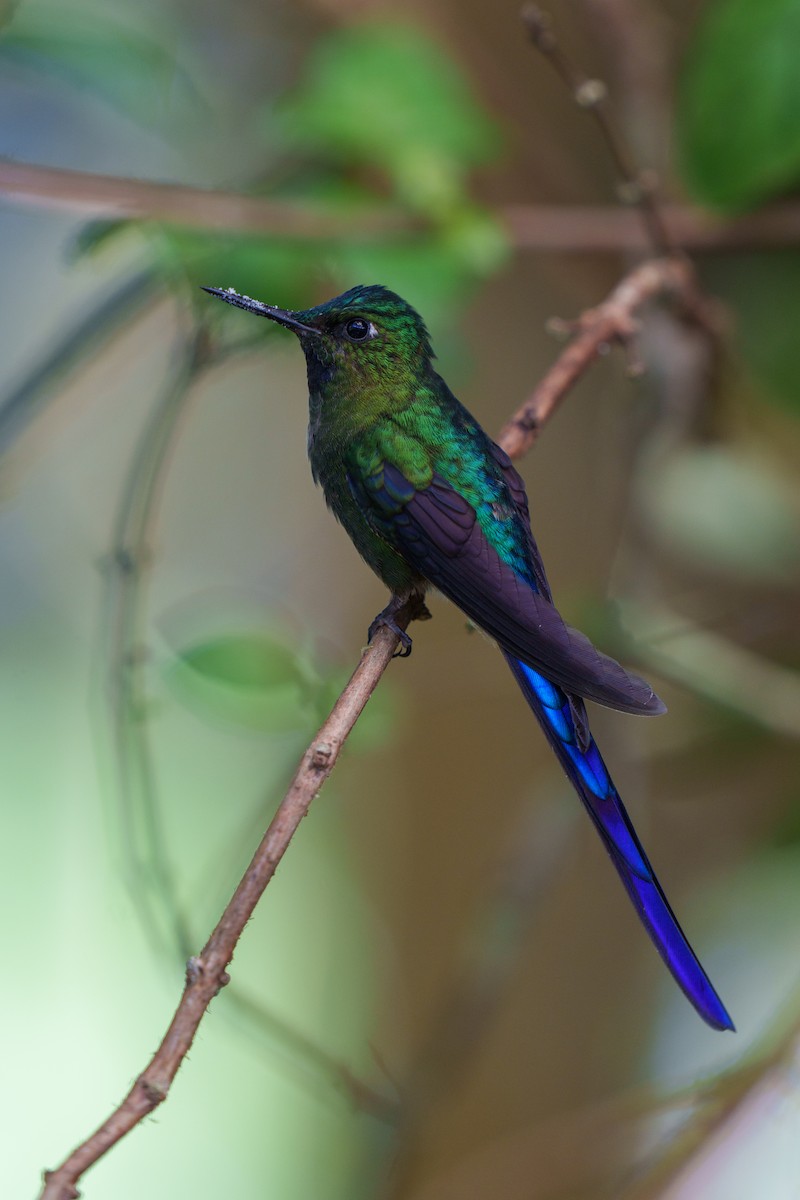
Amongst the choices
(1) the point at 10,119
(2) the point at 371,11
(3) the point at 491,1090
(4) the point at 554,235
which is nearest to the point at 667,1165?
(3) the point at 491,1090

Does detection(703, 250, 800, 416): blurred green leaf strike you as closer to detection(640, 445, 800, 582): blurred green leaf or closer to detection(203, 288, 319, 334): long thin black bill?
detection(640, 445, 800, 582): blurred green leaf

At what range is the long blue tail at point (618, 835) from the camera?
1.38 m

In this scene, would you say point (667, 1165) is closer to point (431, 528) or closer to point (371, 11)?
point (431, 528)

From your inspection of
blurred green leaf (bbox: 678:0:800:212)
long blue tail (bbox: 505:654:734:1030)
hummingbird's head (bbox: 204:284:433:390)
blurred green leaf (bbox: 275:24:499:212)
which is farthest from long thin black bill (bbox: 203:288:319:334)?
blurred green leaf (bbox: 678:0:800:212)

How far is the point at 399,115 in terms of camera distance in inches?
89.4

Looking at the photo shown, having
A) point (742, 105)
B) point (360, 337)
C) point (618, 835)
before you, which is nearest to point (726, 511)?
point (742, 105)

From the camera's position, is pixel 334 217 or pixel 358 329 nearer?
pixel 358 329

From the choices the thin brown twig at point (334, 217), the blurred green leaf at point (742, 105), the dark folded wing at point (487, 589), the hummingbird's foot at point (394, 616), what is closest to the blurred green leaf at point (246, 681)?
the hummingbird's foot at point (394, 616)

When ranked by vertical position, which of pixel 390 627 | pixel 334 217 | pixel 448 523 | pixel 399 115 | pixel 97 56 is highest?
pixel 399 115

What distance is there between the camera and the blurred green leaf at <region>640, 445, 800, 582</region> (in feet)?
8.51

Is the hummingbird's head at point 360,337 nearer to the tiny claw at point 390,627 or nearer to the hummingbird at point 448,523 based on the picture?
the hummingbird at point 448,523

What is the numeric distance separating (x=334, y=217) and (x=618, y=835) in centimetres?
129

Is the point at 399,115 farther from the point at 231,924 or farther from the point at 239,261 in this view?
the point at 231,924

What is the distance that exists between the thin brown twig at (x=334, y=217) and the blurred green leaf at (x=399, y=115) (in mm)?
100
